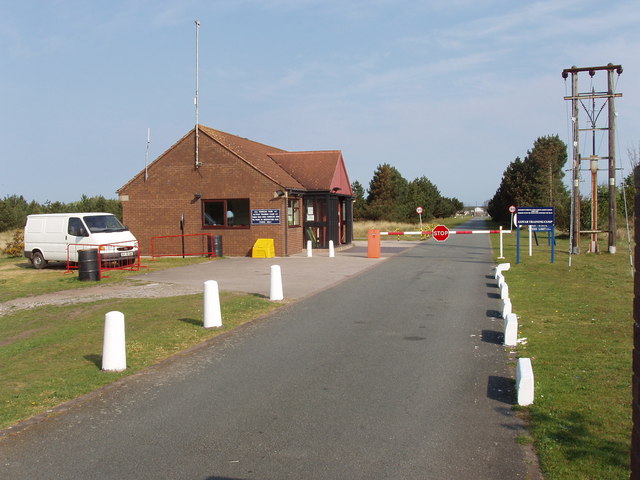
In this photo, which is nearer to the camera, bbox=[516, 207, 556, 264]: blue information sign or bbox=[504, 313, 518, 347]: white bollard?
bbox=[504, 313, 518, 347]: white bollard

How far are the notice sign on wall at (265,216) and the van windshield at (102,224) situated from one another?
225 inches

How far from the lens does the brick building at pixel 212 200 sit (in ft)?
86.1

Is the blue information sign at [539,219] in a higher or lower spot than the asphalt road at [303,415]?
higher

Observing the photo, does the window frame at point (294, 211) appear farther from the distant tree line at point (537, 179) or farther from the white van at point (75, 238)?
the distant tree line at point (537, 179)

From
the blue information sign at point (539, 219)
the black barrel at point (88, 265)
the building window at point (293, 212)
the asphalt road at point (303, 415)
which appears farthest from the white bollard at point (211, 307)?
the building window at point (293, 212)

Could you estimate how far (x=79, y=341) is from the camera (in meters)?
9.85

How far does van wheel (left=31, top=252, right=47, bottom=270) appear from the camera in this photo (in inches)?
886

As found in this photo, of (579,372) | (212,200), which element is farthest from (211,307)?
(212,200)

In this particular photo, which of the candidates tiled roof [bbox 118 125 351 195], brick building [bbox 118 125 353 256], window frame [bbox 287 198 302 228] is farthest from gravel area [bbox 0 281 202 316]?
window frame [bbox 287 198 302 228]

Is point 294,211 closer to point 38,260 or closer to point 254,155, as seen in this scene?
point 254,155

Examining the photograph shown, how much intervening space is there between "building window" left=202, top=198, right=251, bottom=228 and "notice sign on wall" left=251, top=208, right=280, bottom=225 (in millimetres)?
338

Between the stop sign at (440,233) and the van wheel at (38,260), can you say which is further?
the stop sign at (440,233)

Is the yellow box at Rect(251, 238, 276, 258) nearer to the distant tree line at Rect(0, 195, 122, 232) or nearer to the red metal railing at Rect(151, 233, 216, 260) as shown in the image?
the red metal railing at Rect(151, 233, 216, 260)

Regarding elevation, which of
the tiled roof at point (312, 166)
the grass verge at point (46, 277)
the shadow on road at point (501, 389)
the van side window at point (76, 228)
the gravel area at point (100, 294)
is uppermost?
the tiled roof at point (312, 166)
